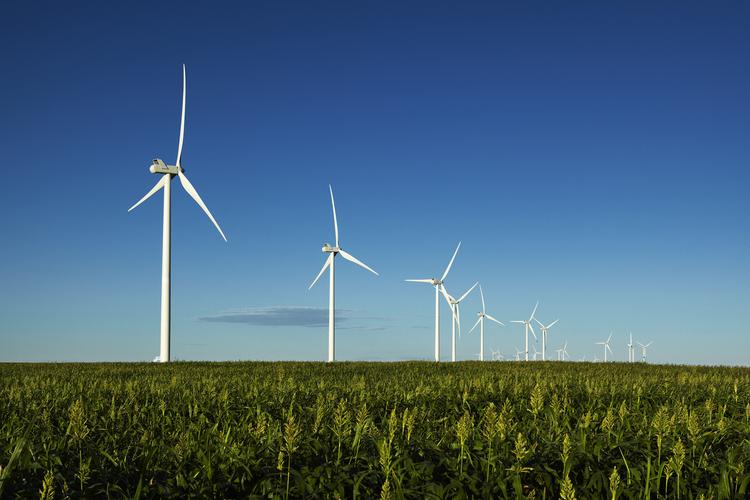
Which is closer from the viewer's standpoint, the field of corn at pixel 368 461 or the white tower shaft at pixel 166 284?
the field of corn at pixel 368 461

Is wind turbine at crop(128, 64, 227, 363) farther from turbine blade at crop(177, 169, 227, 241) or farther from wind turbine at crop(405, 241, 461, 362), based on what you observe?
wind turbine at crop(405, 241, 461, 362)

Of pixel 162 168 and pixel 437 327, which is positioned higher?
pixel 162 168


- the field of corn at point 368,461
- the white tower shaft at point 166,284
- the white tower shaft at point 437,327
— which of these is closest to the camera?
the field of corn at point 368,461

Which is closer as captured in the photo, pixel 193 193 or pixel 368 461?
pixel 368 461

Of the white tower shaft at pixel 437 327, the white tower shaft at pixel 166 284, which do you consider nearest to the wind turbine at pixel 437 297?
the white tower shaft at pixel 437 327

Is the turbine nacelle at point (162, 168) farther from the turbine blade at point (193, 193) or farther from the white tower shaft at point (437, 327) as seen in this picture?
the white tower shaft at point (437, 327)

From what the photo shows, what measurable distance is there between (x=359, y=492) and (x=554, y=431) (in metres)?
3.81

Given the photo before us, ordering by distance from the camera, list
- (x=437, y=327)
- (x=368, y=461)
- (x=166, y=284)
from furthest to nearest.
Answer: (x=437, y=327)
(x=166, y=284)
(x=368, y=461)

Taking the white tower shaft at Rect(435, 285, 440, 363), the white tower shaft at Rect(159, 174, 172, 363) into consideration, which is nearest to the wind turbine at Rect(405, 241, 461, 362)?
the white tower shaft at Rect(435, 285, 440, 363)

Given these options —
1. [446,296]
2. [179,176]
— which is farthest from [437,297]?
[179,176]

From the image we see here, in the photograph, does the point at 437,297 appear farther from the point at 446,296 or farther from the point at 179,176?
the point at 179,176

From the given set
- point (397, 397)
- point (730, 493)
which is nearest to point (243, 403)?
point (397, 397)

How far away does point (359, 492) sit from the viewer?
591 centimetres

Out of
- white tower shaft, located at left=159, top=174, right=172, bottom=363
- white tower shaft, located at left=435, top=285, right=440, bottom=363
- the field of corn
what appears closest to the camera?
the field of corn
